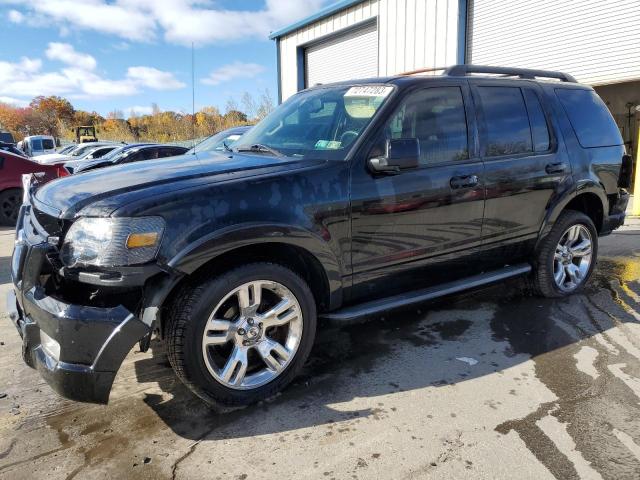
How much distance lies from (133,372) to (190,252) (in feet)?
4.24

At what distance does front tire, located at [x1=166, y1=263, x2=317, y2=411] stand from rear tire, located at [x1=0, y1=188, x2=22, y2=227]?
→ 8.21 m

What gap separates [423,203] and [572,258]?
221 centimetres

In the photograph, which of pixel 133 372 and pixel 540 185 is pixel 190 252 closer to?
pixel 133 372

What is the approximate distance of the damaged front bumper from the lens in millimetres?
2342

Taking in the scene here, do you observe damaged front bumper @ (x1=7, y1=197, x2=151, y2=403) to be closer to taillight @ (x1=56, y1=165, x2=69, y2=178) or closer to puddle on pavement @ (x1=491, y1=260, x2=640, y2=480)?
puddle on pavement @ (x1=491, y1=260, x2=640, y2=480)

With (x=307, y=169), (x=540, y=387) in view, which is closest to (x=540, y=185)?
(x=540, y=387)

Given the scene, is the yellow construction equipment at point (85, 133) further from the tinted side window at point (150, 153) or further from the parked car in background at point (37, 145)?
the tinted side window at point (150, 153)

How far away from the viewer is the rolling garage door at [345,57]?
53.1 ft

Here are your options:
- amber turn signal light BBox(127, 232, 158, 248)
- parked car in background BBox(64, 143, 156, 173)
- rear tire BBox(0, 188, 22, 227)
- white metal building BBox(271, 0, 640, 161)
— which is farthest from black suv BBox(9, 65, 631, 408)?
white metal building BBox(271, 0, 640, 161)

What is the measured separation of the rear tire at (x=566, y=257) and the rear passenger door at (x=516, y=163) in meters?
0.24

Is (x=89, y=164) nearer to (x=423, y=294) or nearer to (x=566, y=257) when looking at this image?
(x=423, y=294)

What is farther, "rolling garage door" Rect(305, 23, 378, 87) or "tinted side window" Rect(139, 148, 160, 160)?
"rolling garage door" Rect(305, 23, 378, 87)

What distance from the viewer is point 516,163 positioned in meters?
3.91

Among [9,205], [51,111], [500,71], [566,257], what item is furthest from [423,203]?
[51,111]
